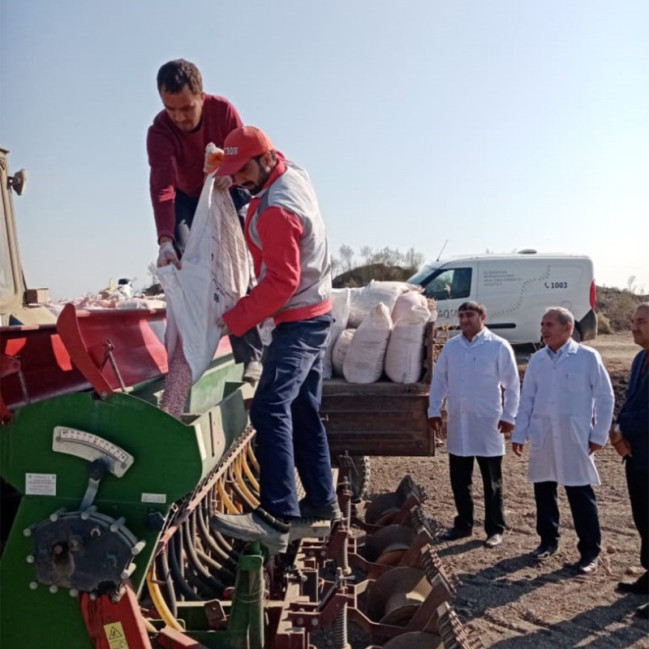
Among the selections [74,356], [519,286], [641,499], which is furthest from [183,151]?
[519,286]

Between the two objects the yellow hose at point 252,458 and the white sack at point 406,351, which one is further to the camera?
the white sack at point 406,351

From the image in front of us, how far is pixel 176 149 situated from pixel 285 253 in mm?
1113

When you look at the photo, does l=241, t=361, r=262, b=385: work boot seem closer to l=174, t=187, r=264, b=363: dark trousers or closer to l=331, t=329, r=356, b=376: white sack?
l=174, t=187, r=264, b=363: dark trousers

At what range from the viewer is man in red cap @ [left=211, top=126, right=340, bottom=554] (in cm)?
278

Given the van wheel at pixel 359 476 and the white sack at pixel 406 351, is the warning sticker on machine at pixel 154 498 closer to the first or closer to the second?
the white sack at pixel 406 351

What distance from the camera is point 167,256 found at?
3.04m

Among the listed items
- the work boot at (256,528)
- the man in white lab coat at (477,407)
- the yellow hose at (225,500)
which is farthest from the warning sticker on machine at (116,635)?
the man in white lab coat at (477,407)

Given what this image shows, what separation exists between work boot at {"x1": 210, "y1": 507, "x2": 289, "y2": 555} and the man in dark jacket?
2.85m

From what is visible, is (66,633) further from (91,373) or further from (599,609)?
(599,609)

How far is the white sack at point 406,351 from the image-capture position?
563cm

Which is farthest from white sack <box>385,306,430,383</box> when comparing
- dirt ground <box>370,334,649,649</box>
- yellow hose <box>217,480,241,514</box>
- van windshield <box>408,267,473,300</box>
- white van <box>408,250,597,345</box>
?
white van <box>408,250,597,345</box>

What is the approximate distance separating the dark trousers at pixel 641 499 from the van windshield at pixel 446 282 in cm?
915

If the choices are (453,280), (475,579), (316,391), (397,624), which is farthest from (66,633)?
(453,280)

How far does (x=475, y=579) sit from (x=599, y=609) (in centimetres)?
83
